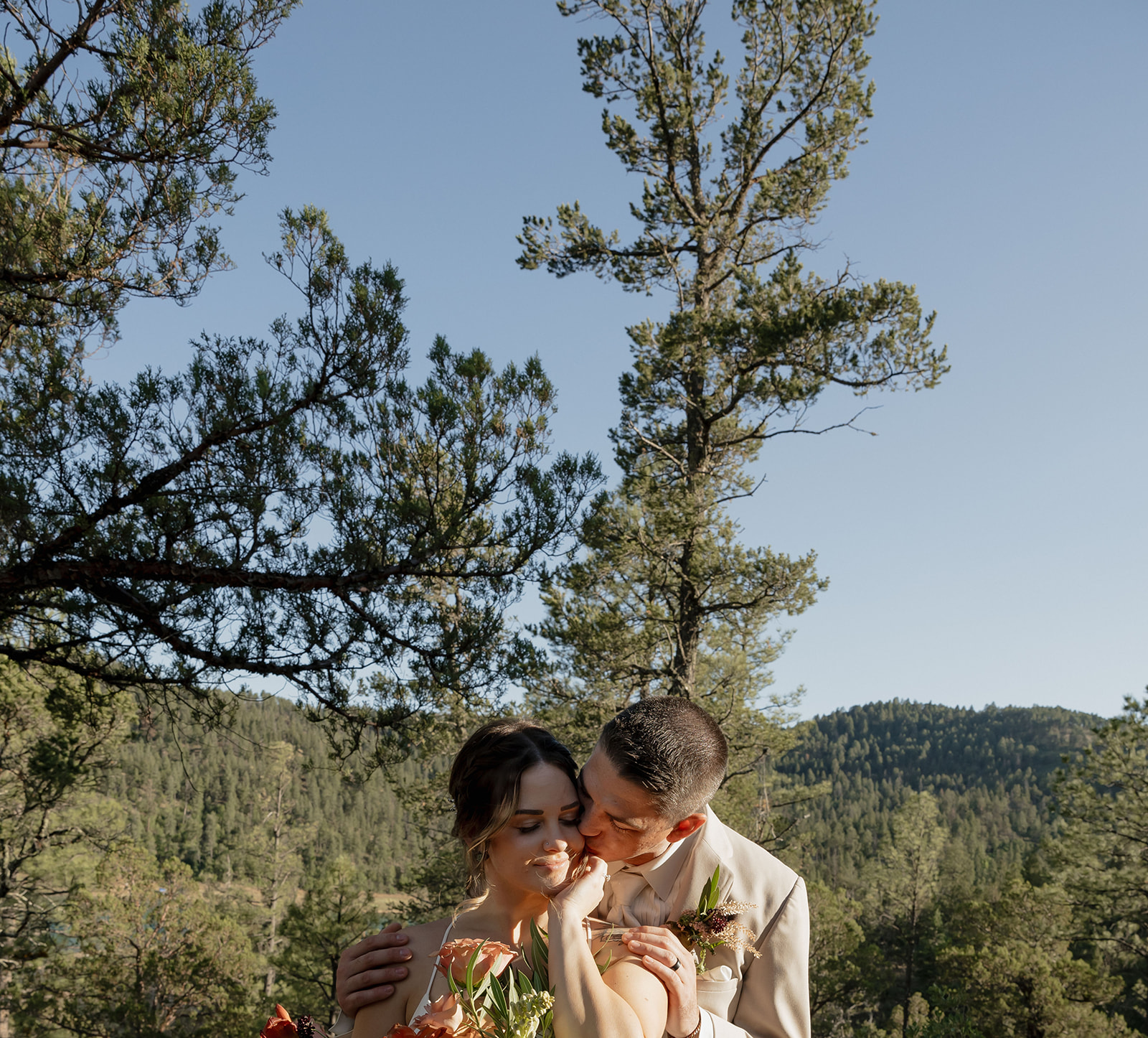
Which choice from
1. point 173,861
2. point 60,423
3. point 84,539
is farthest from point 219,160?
point 173,861

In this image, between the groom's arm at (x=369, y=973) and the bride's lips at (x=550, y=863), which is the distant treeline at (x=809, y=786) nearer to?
the groom's arm at (x=369, y=973)

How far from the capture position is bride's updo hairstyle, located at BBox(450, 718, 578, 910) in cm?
218

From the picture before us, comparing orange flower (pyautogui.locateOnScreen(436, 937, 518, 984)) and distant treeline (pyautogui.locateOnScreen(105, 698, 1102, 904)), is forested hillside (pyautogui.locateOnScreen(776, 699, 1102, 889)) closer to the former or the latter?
distant treeline (pyautogui.locateOnScreen(105, 698, 1102, 904))

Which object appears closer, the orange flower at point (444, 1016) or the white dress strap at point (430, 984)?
the orange flower at point (444, 1016)

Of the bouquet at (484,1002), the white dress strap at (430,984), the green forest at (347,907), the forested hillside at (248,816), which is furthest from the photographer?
the forested hillside at (248,816)

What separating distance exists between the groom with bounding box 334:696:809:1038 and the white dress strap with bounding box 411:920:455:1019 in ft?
0.23

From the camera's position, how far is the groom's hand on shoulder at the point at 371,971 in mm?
2031

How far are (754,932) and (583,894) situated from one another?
21.4 inches

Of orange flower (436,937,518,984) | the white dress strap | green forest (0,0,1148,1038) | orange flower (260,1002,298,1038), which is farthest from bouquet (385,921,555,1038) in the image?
green forest (0,0,1148,1038)

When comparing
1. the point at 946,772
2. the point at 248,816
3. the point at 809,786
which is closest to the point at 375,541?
the point at 809,786

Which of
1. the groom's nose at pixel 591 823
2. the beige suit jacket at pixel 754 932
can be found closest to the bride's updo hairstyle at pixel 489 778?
the groom's nose at pixel 591 823

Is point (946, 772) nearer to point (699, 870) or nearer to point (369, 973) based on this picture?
point (699, 870)

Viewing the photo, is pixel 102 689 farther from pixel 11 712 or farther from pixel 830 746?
pixel 830 746

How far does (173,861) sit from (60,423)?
15566mm
